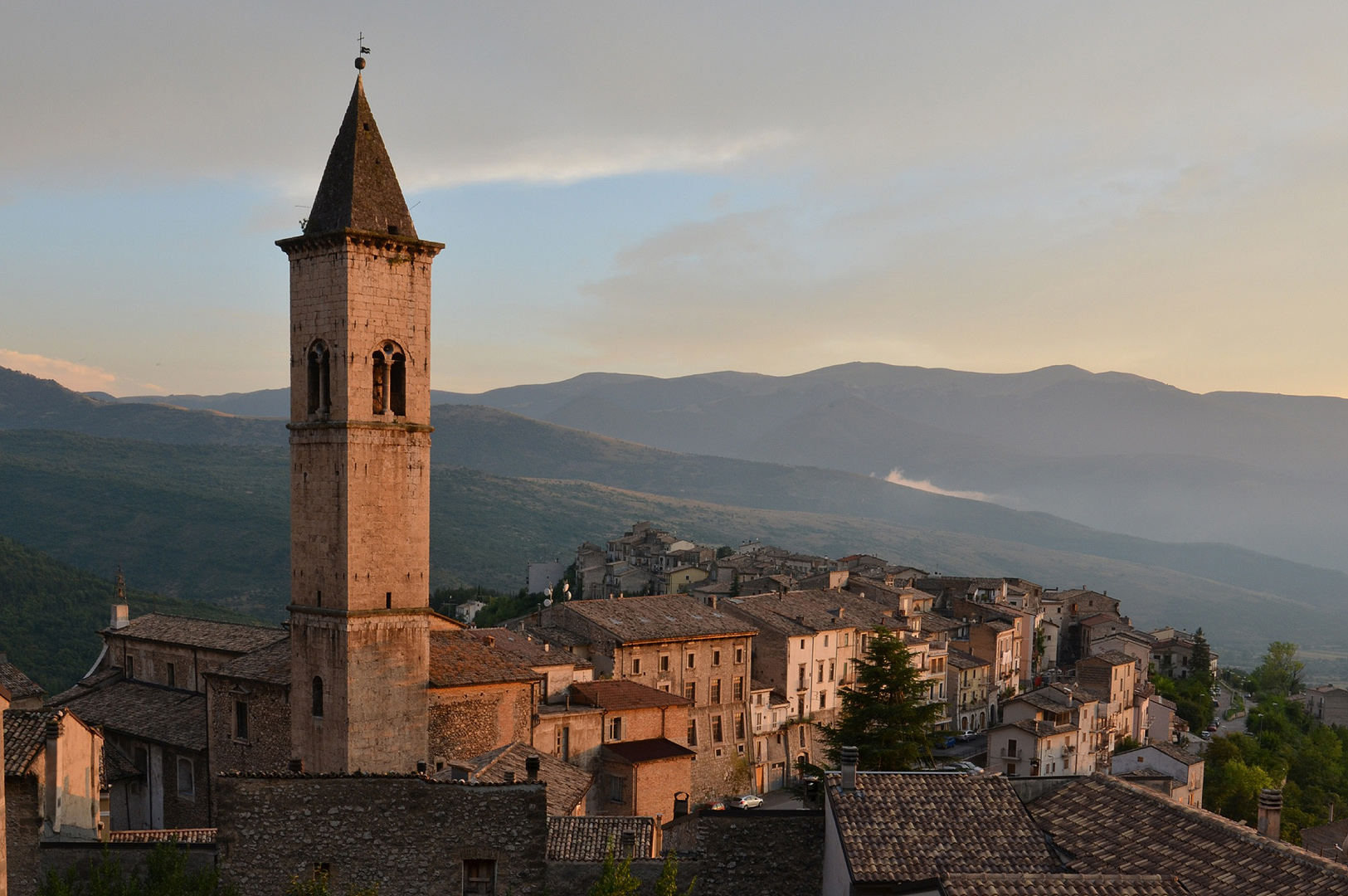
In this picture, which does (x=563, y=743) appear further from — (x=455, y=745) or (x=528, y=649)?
(x=455, y=745)

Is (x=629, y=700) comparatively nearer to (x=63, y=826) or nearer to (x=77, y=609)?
(x=63, y=826)

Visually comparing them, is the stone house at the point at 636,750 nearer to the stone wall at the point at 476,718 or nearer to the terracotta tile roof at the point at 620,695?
the terracotta tile roof at the point at 620,695

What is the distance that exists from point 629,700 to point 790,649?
16.4 m

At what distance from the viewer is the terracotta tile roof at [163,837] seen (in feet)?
77.3

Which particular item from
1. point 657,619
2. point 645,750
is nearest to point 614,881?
point 645,750

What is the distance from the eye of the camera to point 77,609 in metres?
84.1

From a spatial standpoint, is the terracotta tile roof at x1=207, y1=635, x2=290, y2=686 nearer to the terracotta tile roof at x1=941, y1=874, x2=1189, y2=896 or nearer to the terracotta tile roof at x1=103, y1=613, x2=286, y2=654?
the terracotta tile roof at x1=103, y1=613, x2=286, y2=654

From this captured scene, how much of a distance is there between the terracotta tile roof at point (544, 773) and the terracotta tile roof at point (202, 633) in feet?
36.1

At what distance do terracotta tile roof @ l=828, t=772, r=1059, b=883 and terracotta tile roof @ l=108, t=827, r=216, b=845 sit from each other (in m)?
13.1

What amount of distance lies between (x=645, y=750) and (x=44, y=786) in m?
25.6

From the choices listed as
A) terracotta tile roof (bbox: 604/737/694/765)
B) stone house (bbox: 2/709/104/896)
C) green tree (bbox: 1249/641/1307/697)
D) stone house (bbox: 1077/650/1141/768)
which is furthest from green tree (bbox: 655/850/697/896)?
green tree (bbox: 1249/641/1307/697)

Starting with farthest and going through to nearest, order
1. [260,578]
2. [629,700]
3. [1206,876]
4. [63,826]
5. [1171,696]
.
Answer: [260,578] < [1171,696] < [629,700] < [63,826] < [1206,876]

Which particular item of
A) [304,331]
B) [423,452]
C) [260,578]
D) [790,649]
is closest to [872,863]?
[423,452]

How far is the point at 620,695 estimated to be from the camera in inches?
1917
